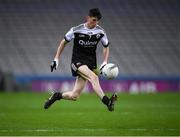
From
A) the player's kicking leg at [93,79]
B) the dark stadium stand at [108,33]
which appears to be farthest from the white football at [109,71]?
the dark stadium stand at [108,33]

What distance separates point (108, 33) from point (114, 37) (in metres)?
0.39

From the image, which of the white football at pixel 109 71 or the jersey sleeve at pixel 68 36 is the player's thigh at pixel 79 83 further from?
the jersey sleeve at pixel 68 36

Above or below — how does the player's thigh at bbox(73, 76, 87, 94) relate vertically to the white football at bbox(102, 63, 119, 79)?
below

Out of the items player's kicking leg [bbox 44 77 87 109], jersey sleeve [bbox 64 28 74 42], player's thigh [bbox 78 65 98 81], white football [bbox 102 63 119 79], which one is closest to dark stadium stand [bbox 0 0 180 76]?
player's kicking leg [bbox 44 77 87 109]

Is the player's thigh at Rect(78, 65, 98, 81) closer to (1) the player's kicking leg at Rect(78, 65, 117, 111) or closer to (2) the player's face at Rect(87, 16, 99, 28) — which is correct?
(1) the player's kicking leg at Rect(78, 65, 117, 111)

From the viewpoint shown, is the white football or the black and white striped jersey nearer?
the white football

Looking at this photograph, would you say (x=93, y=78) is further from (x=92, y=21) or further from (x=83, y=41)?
(x=92, y=21)

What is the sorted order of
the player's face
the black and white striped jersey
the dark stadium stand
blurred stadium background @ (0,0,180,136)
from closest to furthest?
the player's face, the black and white striped jersey, blurred stadium background @ (0,0,180,136), the dark stadium stand

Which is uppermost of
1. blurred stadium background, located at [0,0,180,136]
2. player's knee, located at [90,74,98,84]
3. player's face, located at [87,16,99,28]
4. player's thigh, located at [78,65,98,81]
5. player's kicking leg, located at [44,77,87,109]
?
blurred stadium background, located at [0,0,180,136]

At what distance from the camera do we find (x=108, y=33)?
1286 inches

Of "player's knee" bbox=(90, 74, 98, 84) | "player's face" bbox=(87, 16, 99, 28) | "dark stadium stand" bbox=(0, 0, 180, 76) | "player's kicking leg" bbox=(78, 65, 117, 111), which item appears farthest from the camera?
"dark stadium stand" bbox=(0, 0, 180, 76)

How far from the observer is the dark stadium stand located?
31.5 m

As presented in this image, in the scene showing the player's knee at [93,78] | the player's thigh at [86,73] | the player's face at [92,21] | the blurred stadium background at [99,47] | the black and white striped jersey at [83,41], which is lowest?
the player's knee at [93,78]

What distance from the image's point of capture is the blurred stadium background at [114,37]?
3091cm
